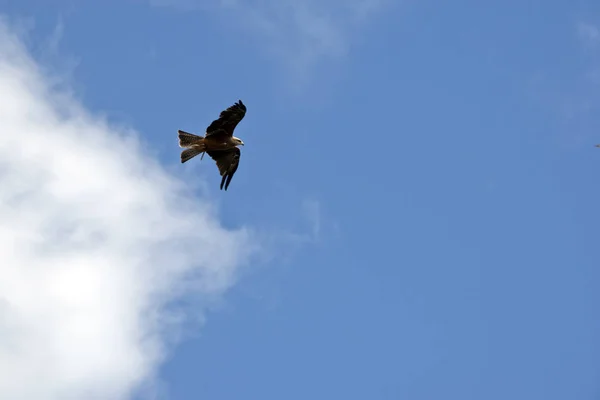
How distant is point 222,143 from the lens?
4322cm

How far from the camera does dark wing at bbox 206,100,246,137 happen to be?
138ft

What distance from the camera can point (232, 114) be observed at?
138ft

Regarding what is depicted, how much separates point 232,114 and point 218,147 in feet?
5.67

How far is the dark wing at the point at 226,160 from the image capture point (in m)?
43.6

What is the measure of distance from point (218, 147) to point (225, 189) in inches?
63.7

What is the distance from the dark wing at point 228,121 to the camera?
41984 mm

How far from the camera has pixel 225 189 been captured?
144 ft

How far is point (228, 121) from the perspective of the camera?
42.3 meters

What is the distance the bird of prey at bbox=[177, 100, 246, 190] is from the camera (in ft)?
138

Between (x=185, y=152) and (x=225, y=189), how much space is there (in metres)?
2.04

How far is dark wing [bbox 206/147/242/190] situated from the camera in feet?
143

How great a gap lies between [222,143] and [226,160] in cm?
85

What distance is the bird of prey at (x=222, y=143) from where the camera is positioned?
4216 cm

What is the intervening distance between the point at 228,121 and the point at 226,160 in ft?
6.55
